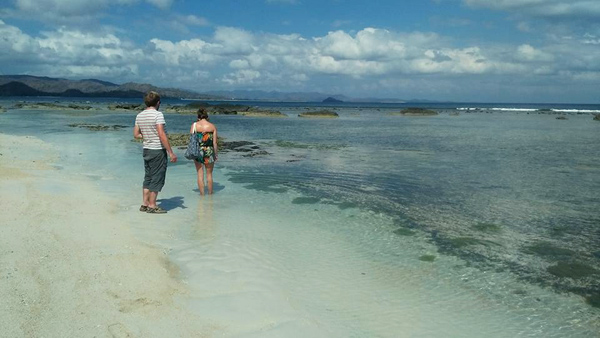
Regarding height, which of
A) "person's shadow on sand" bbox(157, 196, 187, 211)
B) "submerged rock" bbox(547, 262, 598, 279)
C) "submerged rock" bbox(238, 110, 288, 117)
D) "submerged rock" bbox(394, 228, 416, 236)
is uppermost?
"submerged rock" bbox(238, 110, 288, 117)

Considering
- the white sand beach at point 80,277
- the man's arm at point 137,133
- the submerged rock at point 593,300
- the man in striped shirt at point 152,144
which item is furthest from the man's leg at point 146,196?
the submerged rock at point 593,300

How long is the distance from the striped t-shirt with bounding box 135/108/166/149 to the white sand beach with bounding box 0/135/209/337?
1794 mm

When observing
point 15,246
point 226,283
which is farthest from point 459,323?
point 15,246

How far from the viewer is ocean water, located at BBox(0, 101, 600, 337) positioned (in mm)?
5711

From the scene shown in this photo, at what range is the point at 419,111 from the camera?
3349 inches

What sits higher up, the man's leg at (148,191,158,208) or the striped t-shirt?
the striped t-shirt

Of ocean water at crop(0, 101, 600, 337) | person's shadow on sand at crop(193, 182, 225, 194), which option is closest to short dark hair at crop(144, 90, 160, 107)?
ocean water at crop(0, 101, 600, 337)

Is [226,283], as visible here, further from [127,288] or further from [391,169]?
[391,169]

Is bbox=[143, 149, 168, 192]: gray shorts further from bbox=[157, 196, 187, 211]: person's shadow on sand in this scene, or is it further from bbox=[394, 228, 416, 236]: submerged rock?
bbox=[394, 228, 416, 236]: submerged rock

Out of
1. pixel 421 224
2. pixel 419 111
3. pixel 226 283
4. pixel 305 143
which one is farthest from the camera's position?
pixel 419 111

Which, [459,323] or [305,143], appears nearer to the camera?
[459,323]

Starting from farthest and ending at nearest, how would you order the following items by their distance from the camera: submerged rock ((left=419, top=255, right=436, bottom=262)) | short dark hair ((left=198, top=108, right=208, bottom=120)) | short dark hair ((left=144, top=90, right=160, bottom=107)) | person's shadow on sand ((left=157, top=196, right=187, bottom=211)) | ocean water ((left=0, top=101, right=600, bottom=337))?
short dark hair ((left=198, top=108, right=208, bottom=120)) < person's shadow on sand ((left=157, top=196, right=187, bottom=211)) < short dark hair ((left=144, top=90, right=160, bottom=107)) < submerged rock ((left=419, top=255, right=436, bottom=262)) < ocean water ((left=0, top=101, right=600, bottom=337))

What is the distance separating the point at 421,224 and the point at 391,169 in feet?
26.4

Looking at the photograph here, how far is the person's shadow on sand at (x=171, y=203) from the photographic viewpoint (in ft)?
35.6
